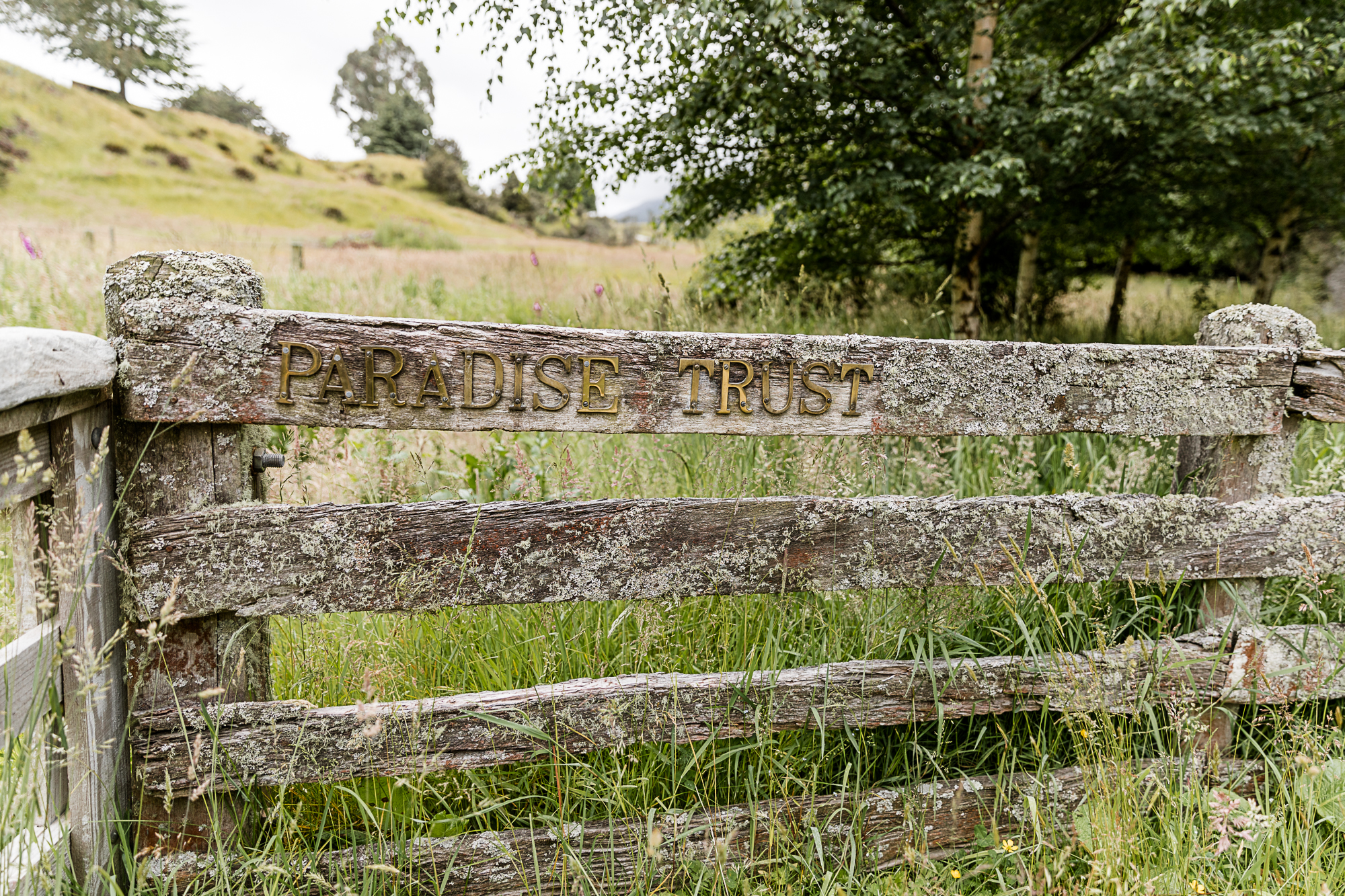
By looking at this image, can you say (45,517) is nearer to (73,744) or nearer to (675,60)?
(73,744)

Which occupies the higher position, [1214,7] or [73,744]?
[1214,7]

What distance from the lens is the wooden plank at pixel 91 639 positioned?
138 centimetres

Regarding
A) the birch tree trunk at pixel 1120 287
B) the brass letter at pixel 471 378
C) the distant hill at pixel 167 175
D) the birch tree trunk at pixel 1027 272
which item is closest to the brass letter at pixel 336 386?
the brass letter at pixel 471 378

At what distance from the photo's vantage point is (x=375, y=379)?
1.61 meters

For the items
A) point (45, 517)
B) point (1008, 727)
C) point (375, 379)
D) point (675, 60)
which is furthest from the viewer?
point (675, 60)

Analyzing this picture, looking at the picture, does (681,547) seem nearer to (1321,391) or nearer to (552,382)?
(552,382)

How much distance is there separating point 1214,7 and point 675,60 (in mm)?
5361

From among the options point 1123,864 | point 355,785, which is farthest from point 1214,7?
point 355,785

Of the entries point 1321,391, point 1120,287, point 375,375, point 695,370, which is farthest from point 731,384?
point 1120,287

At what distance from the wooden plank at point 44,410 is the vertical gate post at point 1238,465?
322cm

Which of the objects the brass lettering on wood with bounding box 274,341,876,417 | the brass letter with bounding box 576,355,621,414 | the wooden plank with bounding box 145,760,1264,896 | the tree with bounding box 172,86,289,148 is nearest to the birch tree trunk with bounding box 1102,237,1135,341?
the wooden plank with bounding box 145,760,1264,896

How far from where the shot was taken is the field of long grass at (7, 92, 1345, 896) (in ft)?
5.72

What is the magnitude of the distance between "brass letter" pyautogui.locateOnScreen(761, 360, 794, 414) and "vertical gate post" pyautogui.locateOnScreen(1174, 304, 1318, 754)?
5.19ft

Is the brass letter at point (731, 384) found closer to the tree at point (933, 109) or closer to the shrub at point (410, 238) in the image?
the tree at point (933, 109)
